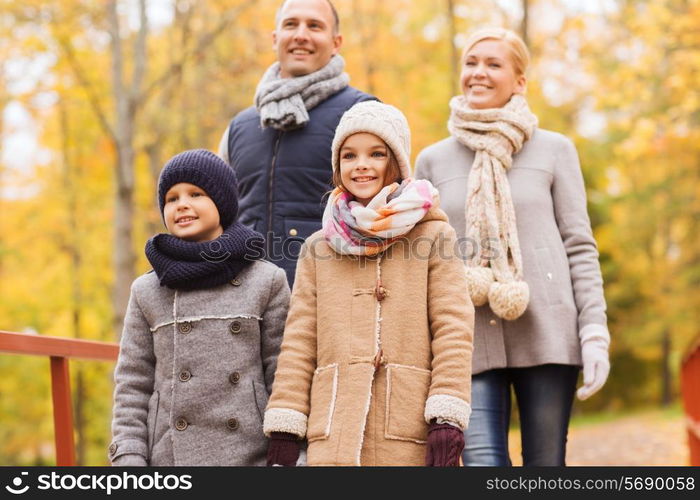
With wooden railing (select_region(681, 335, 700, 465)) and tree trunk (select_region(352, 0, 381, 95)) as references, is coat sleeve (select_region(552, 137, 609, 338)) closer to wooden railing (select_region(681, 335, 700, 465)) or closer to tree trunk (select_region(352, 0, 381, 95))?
wooden railing (select_region(681, 335, 700, 465))

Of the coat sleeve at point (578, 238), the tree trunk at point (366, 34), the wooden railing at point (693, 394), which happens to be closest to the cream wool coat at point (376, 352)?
the coat sleeve at point (578, 238)

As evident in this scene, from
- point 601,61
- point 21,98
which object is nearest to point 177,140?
point 21,98

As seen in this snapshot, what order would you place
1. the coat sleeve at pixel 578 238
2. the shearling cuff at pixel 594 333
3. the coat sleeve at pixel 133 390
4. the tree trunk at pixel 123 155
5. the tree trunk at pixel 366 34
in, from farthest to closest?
1. the tree trunk at pixel 366 34
2. the tree trunk at pixel 123 155
3. the coat sleeve at pixel 578 238
4. the shearling cuff at pixel 594 333
5. the coat sleeve at pixel 133 390

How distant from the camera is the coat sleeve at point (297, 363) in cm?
280

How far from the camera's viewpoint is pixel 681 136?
11859 mm

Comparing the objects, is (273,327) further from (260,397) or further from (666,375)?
(666,375)

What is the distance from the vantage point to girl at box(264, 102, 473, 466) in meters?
2.77

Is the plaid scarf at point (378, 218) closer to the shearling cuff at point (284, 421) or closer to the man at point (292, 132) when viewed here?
the shearling cuff at point (284, 421)

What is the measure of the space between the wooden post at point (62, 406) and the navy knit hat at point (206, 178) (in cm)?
115

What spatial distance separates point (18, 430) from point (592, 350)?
20710 mm

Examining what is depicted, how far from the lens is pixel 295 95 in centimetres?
386

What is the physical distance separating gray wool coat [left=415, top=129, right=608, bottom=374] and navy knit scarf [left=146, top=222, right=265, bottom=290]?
111 cm

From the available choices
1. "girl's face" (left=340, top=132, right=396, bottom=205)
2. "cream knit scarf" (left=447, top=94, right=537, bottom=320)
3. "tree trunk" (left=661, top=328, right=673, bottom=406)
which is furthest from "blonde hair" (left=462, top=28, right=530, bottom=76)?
"tree trunk" (left=661, top=328, right=673, bottom=406)
